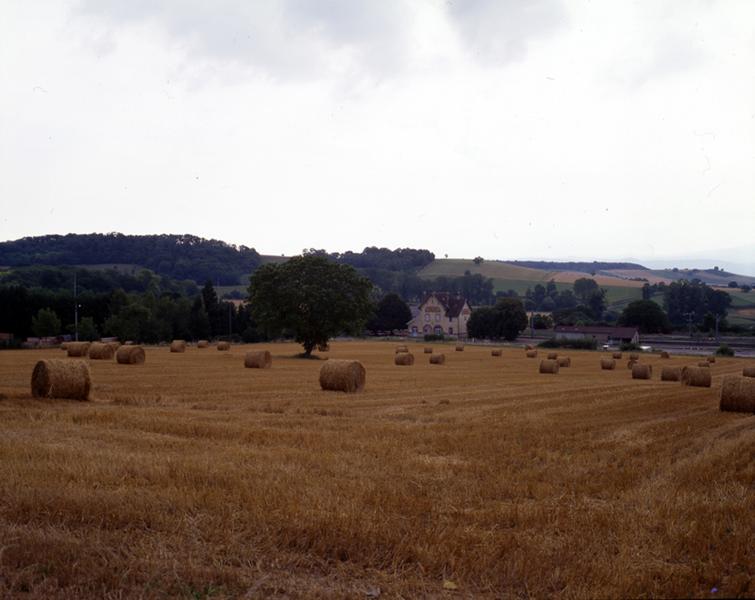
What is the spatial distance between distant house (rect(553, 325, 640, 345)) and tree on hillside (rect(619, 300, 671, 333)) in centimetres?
242

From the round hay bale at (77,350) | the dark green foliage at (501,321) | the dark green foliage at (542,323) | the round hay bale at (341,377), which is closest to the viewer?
the round hay bale at (341,377)

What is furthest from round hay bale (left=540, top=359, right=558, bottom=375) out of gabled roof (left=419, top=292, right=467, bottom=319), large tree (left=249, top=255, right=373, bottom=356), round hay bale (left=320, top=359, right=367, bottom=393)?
gabled roof (left=419, top=292, right=467, bottom=319)

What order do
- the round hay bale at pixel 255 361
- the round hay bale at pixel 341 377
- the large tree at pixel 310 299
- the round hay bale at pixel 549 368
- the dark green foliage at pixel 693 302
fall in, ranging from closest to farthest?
the round hay bale at pixel 341 377, the round hay bale at pixel 255 361, the round hay bale at pixel 549 368, the large tree at pixel 310 299, the dark green foliage at pixel 693 302

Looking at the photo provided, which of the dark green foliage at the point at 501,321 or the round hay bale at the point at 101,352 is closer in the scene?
the round hay bale at the point at 101,352

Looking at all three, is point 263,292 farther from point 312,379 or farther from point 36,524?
point 36,524

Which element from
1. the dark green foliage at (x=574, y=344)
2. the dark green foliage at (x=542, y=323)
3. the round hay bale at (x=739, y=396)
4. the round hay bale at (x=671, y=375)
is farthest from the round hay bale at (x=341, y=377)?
the dark green foliage at (x=542, y=323)

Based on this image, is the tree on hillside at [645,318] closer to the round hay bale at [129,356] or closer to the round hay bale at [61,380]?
the round hay bale at [129,356]

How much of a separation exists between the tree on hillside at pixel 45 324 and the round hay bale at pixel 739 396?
8020cm

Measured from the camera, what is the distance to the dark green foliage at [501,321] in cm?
11181

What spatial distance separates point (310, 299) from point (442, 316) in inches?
3356

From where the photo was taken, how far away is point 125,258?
162m

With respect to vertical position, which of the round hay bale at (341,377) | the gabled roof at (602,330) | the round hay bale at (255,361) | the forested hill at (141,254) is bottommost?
the gabled roof at (602,330)

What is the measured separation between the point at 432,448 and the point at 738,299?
493ft

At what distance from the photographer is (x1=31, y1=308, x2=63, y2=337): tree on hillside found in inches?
3374
